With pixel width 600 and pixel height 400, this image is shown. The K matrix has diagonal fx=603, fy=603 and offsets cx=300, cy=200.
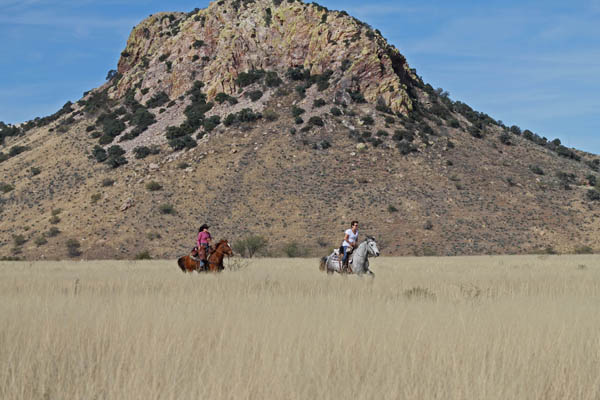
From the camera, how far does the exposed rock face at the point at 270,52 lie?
80875 mm

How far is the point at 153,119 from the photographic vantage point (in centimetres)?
8512

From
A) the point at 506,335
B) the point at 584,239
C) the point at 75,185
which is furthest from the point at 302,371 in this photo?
the point at 75,185

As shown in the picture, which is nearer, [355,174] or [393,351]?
[393,351]

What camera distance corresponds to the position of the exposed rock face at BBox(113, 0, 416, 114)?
265 feet

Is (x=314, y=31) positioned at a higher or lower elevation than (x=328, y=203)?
higher

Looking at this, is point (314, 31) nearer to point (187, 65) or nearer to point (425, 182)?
point (187, 65)

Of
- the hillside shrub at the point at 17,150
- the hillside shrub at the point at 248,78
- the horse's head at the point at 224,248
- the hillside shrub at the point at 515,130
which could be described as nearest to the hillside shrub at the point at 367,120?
the hillside shrub at the point at 248,78

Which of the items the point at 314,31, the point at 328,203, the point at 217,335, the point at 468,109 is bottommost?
the point at 217,335

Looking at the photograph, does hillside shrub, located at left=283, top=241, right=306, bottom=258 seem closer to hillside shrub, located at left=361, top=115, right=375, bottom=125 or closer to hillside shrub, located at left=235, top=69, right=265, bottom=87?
hillside shrub, located at left=361, top=115, right=375, bottom=125

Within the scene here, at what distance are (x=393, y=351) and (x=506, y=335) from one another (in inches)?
68.2

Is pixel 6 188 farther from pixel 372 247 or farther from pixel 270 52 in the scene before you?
pixel 372 247

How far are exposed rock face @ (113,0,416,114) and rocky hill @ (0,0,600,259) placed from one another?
0.26 m

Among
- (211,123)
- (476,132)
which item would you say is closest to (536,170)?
Answer: (476,132)

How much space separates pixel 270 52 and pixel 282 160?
95.3 feet
